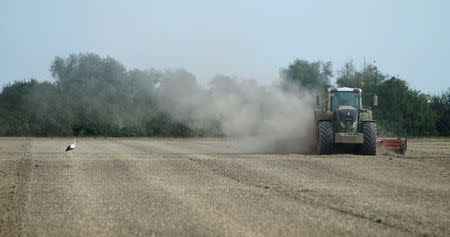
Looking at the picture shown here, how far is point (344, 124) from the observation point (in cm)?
2269

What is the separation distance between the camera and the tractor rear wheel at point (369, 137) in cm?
2214

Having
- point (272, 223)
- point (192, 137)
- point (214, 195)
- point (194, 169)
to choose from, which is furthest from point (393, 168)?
point (192, 137)

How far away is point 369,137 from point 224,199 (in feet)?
41.4

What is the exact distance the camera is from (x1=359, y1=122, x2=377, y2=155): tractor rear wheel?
72.6 ft

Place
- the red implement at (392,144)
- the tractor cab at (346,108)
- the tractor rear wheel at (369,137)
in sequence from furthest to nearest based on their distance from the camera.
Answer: the red implement at (392,144) < the tractor cab at (346,108) < the tractor rear wheel at (369,137)

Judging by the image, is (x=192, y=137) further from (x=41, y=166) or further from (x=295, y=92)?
(x=41, y=166)

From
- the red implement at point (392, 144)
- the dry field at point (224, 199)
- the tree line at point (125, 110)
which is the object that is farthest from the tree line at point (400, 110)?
the dry field at point (224, 199)

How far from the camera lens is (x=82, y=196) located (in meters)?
11.4

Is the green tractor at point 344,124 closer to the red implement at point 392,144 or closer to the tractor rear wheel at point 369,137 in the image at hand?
the tractor rear wheel at point 369,137

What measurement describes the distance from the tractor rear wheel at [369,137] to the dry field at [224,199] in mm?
3808

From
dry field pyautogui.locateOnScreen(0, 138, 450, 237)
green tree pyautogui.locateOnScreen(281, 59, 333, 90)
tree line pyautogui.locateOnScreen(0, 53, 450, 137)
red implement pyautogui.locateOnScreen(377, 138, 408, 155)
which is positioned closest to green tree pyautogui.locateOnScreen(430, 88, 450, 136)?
tree line pyautogui.locateOnScreen(0, 53, 450, 137)

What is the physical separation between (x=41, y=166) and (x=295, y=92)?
1665 centimetres

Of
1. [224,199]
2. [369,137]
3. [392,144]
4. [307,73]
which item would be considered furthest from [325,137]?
[307,73]

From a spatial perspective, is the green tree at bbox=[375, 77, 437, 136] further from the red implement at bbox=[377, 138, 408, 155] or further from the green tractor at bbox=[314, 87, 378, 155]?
the green tractor at bbox=[314, 87, 378, 155]
